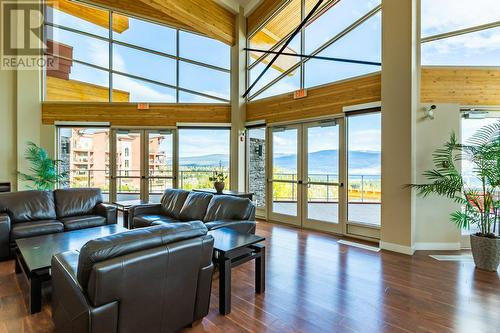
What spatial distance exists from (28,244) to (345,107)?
16.5ft

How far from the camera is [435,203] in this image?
13.6 ft

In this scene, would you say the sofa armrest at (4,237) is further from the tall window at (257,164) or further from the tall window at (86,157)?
the tall window at (257,164)

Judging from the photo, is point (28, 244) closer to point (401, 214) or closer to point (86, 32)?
point (401, 214)

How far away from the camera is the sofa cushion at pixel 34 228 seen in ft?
11.8

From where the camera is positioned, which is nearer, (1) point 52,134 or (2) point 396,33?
(2) point 396,33

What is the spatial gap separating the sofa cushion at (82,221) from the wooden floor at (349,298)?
0.78m

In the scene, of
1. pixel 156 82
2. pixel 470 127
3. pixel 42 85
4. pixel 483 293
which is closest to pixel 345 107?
pixel 470 127

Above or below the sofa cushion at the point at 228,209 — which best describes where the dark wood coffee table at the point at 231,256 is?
below

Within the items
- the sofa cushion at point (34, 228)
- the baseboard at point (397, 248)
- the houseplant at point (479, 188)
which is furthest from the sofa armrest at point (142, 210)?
the houseplant at point (479, 188)

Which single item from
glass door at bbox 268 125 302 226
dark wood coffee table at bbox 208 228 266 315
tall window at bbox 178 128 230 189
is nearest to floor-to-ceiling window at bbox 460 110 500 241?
glass door at bbox 268 125 302 226

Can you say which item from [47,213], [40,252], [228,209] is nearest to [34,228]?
[47,213]

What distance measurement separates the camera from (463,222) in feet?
11.9

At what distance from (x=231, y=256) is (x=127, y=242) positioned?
3.42ft

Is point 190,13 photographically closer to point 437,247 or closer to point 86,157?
point 86,157
